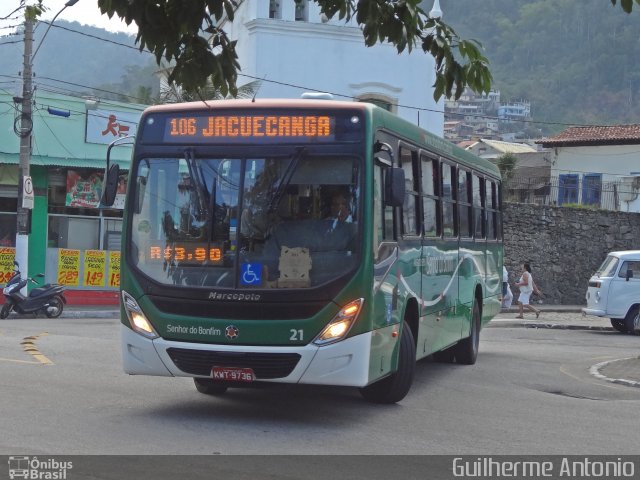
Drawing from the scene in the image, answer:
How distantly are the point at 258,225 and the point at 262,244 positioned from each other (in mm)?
181

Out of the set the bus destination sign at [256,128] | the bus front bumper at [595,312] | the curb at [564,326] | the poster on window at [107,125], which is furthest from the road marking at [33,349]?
the curb at [564,326]

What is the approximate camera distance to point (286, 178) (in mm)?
9477

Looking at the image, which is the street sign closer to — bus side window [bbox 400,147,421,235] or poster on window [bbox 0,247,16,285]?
poster on window [bbox 0,247,16,285]

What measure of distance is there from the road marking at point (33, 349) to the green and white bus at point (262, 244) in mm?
4070

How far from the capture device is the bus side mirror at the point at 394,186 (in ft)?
32.0

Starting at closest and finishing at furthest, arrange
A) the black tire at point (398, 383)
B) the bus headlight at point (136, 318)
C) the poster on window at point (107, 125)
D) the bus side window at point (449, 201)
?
the bus headlight at point (136, 318) → the black tire at point (398, 383) → the bus side window at point (449, 201) → the poster on window at point (107, 125)

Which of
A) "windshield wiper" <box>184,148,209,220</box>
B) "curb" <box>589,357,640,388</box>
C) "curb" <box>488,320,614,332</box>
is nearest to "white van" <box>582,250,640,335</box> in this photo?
"curb" <box>488,320,614,332</box>

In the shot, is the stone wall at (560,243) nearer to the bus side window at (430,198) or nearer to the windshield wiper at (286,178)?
the bus side window at (430,198)

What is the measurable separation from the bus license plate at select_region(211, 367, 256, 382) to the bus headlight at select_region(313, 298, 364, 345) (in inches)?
25.9

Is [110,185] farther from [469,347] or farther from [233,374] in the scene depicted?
[469,347]

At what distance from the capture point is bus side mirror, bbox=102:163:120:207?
10.1 metres

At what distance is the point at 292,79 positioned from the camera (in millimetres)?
38875

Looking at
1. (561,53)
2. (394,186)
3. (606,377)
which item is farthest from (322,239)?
(561,53)
